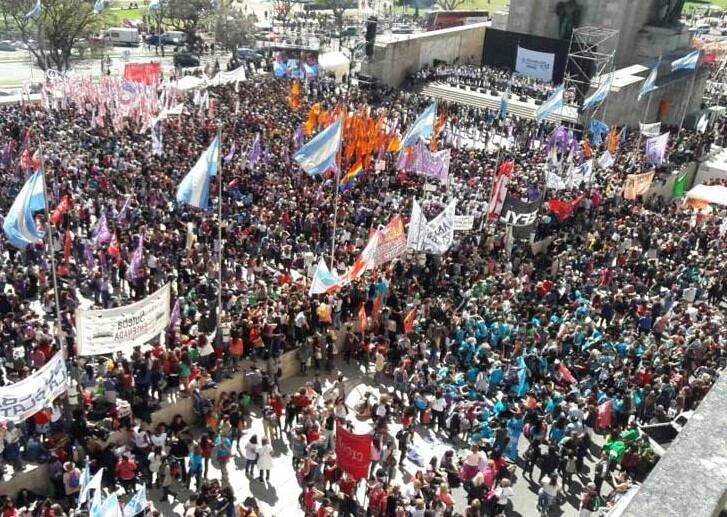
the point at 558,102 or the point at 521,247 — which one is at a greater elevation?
the point at 558,102

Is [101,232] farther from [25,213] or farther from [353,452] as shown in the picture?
[353,452]

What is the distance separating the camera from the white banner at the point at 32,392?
10602 mm

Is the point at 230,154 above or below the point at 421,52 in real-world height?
above

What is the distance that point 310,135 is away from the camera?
2919 centimetres

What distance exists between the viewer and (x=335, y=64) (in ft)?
150

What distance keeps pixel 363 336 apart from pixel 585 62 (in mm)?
33263

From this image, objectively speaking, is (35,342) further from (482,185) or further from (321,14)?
→ (321,14)

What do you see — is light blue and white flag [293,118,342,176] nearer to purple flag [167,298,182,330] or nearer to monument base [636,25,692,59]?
purple flag [167,298,182,330]

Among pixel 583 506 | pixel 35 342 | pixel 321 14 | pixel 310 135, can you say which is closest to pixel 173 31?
pixel 321 14

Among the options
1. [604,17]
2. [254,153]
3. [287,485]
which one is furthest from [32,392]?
[604,17]

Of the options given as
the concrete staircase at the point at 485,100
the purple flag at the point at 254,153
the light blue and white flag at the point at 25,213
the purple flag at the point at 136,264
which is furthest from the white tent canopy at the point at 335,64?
the light blue and white flag at the point at 25,213

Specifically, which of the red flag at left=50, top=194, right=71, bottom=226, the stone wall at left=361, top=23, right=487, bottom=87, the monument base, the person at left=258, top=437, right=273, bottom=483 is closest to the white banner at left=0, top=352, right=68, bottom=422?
the person at left=258, top=437, right=273, bottom=483

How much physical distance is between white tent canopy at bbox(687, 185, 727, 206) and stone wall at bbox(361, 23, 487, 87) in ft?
73.7

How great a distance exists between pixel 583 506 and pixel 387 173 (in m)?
17.4
